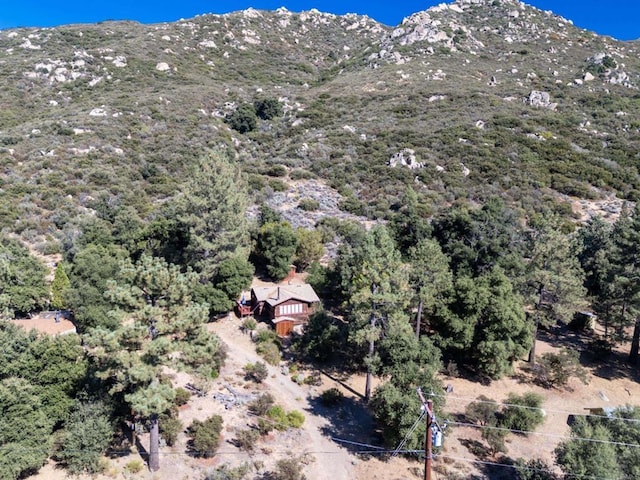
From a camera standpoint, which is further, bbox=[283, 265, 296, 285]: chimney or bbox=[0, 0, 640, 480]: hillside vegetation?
bbox=[283, 265, 296, 285]: chimney

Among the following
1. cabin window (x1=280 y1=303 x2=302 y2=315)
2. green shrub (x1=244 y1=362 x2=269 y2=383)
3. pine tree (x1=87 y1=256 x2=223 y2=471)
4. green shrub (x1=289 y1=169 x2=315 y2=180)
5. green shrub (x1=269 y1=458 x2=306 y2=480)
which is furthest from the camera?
green shrub (x1=289 y1=169 x2=315 y2=180)

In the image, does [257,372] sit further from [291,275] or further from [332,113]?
[332,113]

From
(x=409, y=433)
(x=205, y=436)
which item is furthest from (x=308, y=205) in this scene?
(x=409, y=433)

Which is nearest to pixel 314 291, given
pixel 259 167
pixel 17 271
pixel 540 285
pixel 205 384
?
pixel 205 384

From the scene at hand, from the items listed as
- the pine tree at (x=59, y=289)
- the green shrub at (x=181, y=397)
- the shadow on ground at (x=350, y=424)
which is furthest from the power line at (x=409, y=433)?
the pine tree at (x=59, y=289)

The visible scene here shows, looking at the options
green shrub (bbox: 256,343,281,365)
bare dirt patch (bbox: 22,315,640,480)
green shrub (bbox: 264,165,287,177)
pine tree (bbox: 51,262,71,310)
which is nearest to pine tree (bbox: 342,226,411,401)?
bare dirt patch (bbox: 22,315,640,480)

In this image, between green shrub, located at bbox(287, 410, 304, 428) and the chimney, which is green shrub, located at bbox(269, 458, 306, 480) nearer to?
green shrub, located at bbox(287, 410, 304, 428)

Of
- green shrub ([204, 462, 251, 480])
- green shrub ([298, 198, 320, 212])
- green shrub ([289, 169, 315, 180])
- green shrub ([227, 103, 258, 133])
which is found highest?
green shrub ([227, 103, 258, 133])

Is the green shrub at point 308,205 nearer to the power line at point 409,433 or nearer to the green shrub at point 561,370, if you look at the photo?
the green shrub at point 561,370

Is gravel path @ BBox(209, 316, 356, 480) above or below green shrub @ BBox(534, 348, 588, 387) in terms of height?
below
